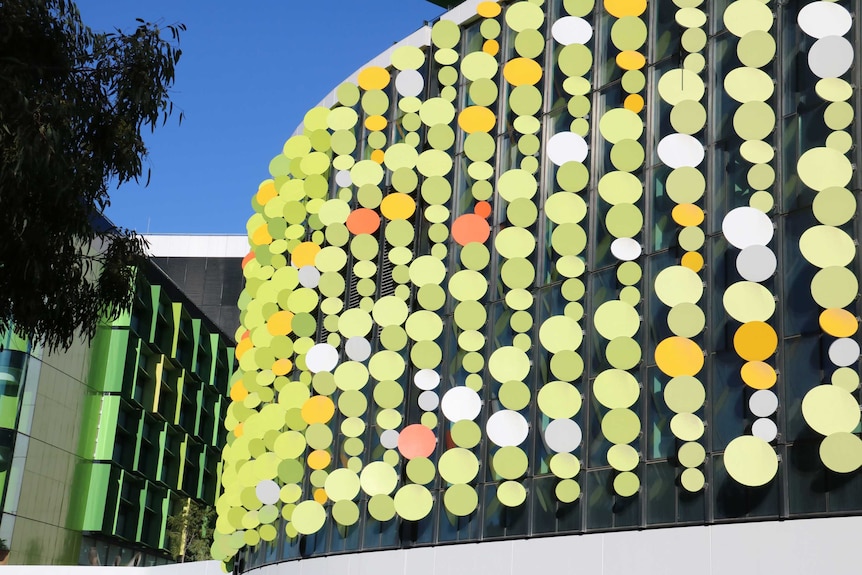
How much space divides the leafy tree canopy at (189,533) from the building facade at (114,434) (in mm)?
507

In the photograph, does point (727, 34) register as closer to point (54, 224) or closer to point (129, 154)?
point (129, 154)

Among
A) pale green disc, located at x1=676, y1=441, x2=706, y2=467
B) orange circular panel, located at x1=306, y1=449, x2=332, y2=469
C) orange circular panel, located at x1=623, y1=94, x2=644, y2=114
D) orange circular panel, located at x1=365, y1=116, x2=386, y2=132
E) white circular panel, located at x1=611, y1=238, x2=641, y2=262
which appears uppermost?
orange circular panel, located at x1=365, y1=116, x2=386, y2=132

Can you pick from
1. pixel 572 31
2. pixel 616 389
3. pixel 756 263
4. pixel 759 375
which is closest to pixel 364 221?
pixel 572 31

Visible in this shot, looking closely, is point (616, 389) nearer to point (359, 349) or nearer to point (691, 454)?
point (691, 454)

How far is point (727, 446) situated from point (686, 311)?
2264 mm

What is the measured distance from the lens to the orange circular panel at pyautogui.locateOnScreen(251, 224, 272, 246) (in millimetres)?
29922

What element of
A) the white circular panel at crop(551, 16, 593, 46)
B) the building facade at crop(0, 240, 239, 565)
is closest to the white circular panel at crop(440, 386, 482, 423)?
the white circular panel at crop(551, 16, 593, 46)

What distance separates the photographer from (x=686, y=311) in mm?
18656

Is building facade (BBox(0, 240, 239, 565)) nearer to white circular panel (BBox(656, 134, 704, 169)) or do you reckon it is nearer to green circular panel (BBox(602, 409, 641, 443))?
green circular panel (BBox(602, 409, 641, 443))

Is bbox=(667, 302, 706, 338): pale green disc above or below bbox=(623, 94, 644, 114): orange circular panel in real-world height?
below

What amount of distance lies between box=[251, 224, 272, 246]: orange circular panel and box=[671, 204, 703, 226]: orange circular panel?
43.6ft

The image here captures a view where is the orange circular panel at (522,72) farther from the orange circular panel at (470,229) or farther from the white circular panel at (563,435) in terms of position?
the white circular panel at (563,435)

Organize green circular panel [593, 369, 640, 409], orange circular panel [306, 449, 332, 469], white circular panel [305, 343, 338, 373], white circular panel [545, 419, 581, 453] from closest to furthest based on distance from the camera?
green circular panel [593, 369, 640, 409] < white circular panel [545, 419, 581, 453] < orange circular panel [306, 449, 332, 469] < white circular panel [305, 343, 338, 373]

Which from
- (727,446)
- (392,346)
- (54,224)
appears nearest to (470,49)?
(392,346)
